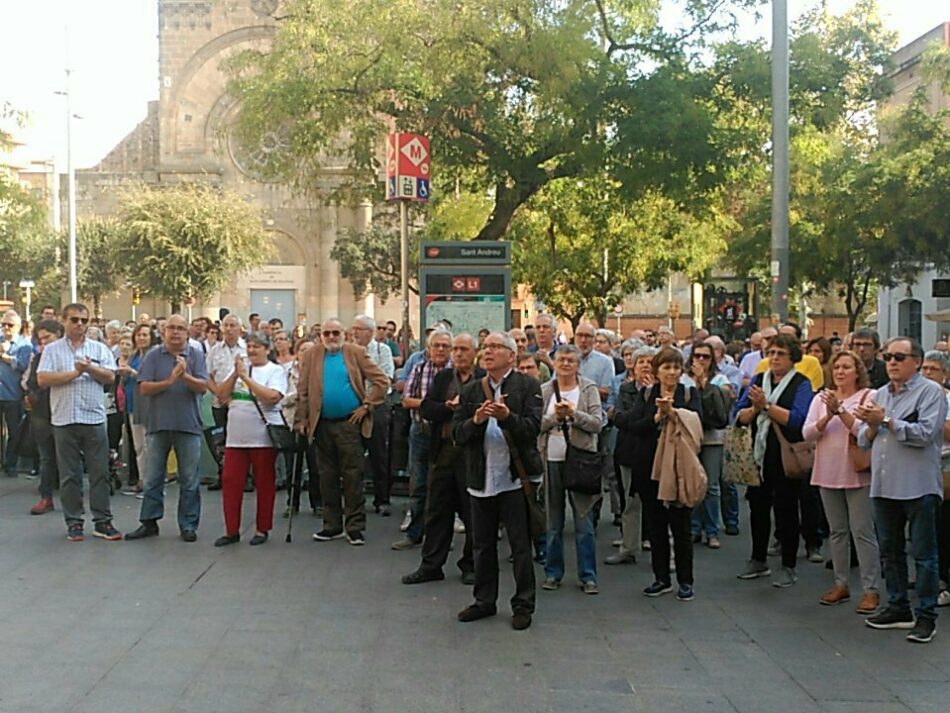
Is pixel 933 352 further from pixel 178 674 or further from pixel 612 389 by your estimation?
pixel 178 674

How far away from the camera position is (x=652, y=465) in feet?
26.1

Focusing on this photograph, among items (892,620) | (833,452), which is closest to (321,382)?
(833,452)

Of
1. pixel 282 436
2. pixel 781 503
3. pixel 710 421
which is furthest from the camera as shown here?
pixel 282 436

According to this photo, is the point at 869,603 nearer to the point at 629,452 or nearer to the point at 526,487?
the point at 629,452

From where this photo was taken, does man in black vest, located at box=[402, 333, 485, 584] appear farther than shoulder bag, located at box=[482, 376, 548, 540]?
Yes

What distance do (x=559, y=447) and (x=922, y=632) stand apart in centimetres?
264

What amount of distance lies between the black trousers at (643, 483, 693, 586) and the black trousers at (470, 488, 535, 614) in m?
1.20

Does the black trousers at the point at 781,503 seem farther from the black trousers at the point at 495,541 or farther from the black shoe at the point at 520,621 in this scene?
the black shoe at the point at 520,621

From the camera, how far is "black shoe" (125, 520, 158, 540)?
383 inches

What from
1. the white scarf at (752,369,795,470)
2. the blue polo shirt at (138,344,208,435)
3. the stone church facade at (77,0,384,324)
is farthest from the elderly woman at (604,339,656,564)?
the stone church facade at (77,0,384,324)

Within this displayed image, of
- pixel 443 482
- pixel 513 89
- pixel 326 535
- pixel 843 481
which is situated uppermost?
pixel 513 89

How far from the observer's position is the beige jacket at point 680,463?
7.62 meters

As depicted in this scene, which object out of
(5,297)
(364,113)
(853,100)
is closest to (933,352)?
(364,113)

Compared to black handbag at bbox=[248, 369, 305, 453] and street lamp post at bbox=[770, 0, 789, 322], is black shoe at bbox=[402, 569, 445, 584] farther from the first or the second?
street lamp post at bbox=[770, 0, 789, 322]
